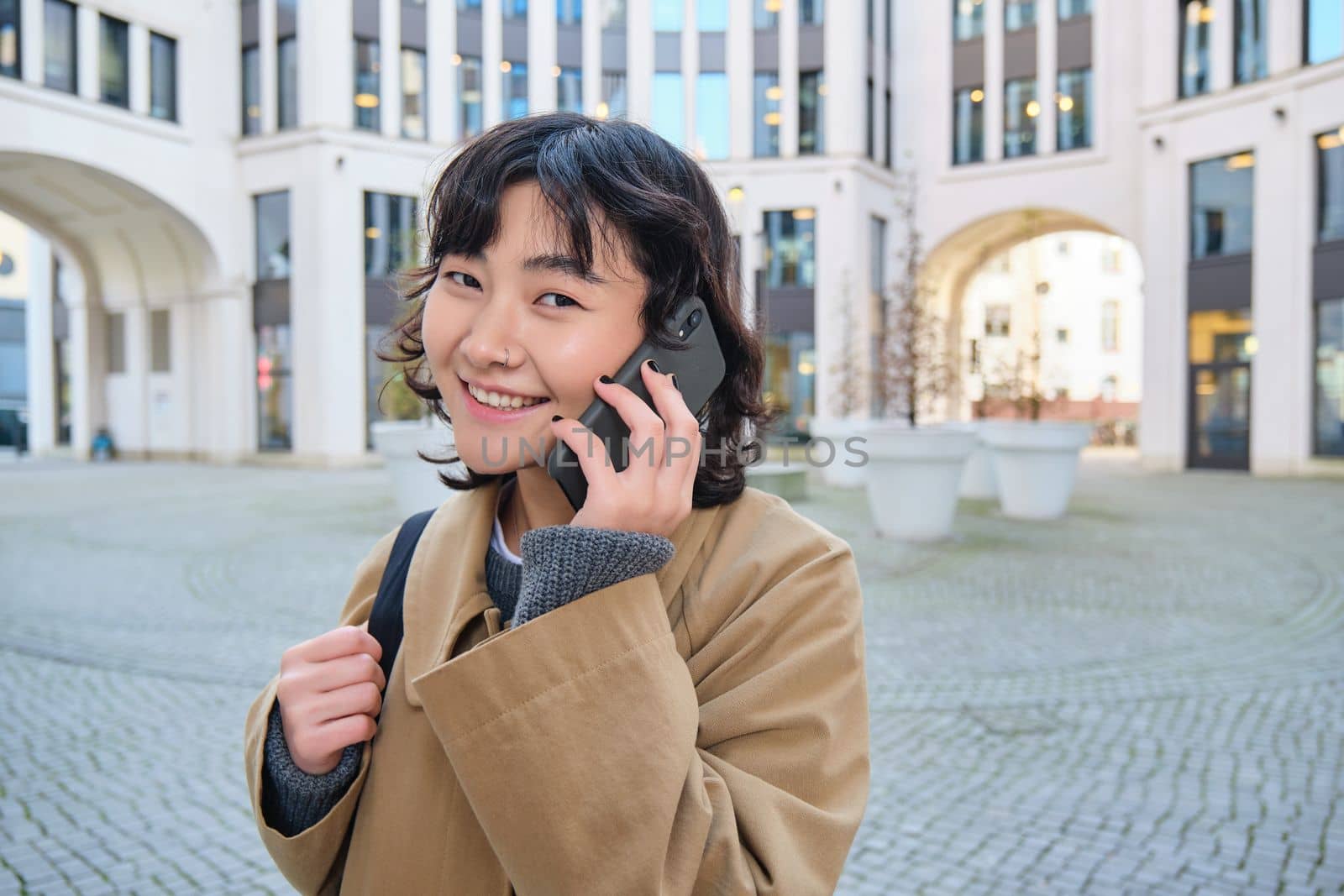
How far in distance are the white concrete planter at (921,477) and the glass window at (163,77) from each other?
870 inches

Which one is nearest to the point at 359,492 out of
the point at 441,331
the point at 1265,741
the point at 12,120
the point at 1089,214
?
the point at 12,120

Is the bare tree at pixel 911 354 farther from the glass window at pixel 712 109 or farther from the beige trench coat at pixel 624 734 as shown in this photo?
the glass window at pixel 712 109

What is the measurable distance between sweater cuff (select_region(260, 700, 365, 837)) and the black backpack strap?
0.42 ft

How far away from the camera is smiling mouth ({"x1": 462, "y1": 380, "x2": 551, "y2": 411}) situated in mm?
1199

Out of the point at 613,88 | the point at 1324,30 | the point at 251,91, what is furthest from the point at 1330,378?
the point at 251,91

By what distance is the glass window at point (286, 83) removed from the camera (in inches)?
974

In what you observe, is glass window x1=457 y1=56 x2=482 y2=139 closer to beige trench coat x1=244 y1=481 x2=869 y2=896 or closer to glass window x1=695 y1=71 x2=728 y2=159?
glass window x1=695 y1=71 x2=728 y2=159

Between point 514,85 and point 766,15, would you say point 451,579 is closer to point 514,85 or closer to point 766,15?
point 514,85

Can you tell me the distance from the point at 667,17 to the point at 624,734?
29.8 m

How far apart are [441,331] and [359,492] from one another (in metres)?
16.6

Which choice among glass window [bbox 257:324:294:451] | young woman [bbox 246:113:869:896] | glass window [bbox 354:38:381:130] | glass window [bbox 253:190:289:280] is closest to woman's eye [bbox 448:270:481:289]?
young woman [bbox 246:113:869:896]

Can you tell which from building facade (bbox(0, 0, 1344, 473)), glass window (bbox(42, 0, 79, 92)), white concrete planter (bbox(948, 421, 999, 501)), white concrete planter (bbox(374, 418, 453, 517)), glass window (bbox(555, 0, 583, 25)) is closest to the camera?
white concrete planter (bbox(374, 418, 453, 517))

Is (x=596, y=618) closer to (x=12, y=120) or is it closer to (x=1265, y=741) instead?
(x=1265, y=741)

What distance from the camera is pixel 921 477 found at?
1080cm
